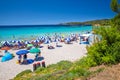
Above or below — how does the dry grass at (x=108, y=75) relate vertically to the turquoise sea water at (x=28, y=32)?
above

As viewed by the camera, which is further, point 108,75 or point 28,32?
point 28,32

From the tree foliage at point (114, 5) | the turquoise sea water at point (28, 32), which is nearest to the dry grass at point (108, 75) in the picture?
the tree foliage at point (114, 5)

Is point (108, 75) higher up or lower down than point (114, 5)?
lower down

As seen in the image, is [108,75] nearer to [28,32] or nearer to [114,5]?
[114,5]

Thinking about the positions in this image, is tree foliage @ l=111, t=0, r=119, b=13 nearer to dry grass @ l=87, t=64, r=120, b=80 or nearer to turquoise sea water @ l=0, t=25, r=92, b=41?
dry grass @ l=87, t=64, r=120, b=80

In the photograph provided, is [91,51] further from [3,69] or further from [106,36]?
[3,69]

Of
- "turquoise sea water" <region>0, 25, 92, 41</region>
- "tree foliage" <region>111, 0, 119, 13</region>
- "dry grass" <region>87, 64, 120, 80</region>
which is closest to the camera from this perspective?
"dry grass" <region>87, 64, 120, 80</region>

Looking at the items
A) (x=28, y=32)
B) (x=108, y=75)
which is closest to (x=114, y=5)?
(x=108, y=75)

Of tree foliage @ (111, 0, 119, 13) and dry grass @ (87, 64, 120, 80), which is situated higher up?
tree foliage @ (111, 0, 119, 13)

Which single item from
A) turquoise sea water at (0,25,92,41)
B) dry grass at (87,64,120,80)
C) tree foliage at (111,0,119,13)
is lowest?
turquoise sea water at (0,25,92,41)

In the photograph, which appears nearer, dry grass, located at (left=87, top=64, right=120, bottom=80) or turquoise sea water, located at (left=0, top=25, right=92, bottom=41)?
dry grass, located at (left=87, top=64, right=120, bottom=80)

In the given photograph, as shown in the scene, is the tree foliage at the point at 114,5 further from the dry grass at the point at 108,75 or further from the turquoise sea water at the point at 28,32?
the turquoise sea water at the point at 28,32

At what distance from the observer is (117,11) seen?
35.8ft

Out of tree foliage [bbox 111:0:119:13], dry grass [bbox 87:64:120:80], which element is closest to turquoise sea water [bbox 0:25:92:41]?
tree foliage [bbox 111:0:119:13]
